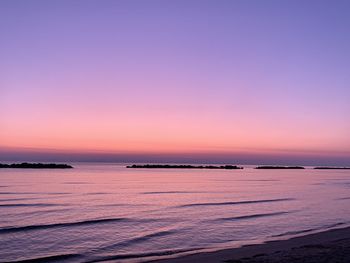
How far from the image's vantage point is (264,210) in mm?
Answer: 27719

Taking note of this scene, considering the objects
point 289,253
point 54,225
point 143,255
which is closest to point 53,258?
point 143,255

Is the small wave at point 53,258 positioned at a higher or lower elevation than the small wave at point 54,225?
lower

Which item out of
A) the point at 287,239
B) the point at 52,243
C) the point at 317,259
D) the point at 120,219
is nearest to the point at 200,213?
the point at 120,219

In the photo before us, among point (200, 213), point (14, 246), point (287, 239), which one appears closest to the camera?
point (14, 246)

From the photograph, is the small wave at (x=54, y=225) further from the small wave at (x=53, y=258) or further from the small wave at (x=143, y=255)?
the small wave at (x=143, y=255)

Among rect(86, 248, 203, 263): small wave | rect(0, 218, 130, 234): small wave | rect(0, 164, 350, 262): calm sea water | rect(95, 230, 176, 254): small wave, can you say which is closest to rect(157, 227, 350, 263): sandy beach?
rect(86, 248, 203, 263): small wave

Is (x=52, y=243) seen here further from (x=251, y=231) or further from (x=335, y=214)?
(x=335, y=214)

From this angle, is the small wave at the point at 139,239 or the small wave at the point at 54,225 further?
the small wave at the point at 54,225

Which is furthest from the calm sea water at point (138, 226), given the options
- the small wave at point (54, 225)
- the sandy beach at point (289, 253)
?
the sandy beach at point (289, 253)

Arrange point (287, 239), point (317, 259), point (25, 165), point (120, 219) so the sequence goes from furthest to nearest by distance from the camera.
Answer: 1. point (25, 165)
2. point (120, 219)
3. point (287, 239)
4. point (317, 259)

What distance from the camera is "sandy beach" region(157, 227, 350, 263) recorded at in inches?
474

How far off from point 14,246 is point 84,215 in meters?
8.77

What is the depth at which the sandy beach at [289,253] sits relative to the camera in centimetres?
1204

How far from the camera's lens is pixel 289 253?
1330cm
